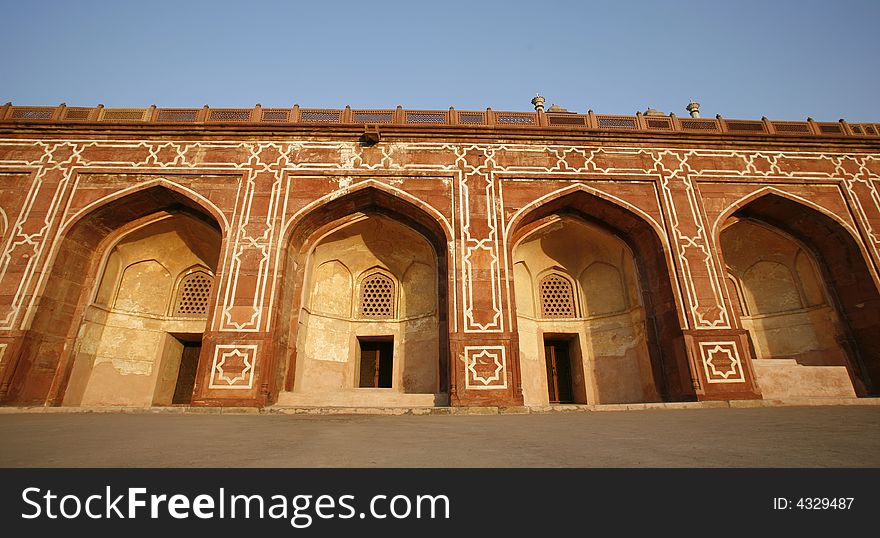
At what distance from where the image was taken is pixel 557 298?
1060cm

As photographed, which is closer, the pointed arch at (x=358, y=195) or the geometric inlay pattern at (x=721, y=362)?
the geometric inlay pattern at (x=721, y=362)

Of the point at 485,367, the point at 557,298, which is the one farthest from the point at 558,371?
the point at 485,367

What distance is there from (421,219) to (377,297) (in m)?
2.71

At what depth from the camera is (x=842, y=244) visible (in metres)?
8.88

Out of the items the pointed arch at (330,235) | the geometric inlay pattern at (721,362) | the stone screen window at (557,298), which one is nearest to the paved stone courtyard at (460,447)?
the geometric inlay pattern at (721,362)

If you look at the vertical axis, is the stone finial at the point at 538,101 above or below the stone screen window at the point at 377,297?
above

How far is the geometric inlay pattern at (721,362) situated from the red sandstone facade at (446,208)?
0.03 m

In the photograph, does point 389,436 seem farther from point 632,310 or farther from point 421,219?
point 632,310

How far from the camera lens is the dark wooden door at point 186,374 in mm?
9742

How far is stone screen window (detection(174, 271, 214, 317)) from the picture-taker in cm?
1005

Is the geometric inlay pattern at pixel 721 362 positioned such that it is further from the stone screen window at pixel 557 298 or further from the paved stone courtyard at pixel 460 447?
the paved stone courtyard at pixel 460 447

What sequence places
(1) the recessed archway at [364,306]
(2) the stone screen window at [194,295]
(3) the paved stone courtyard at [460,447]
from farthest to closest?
1. (2) the stone screen window at [194,295]
2. (1) the recessed archway at [364,306]
3. (3) the paved stone courtyard at [460,447]

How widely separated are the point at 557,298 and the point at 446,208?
4.06m
